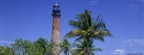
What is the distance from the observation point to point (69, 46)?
81.9m

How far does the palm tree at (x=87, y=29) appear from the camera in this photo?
57156mm

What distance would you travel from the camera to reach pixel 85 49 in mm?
60938

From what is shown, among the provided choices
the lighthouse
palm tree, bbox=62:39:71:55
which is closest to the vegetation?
palm tree, bbox=62:39:71:55

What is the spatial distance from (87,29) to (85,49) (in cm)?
423

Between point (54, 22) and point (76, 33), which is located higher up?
point (54, 22)

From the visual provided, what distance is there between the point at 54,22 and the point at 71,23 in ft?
140

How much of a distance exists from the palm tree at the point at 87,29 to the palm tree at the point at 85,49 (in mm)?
1018

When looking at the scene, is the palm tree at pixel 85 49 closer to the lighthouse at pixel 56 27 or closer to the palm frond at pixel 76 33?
the palm frond at pixel 76 33

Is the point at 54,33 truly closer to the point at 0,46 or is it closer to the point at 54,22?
the point at 54,22

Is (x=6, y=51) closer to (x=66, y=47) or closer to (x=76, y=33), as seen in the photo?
(x=76, y=33)

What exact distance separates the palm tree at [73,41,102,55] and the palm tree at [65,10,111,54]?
3.34 ft

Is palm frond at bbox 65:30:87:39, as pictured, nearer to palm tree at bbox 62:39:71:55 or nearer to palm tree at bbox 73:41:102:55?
palm tree at bbox 73:41:102:55

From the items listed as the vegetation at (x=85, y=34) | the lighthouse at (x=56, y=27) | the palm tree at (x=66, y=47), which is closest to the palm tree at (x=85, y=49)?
the vegetation at (x=85, y=34)

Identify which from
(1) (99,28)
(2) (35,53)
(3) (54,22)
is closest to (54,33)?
(3) (54,22)
